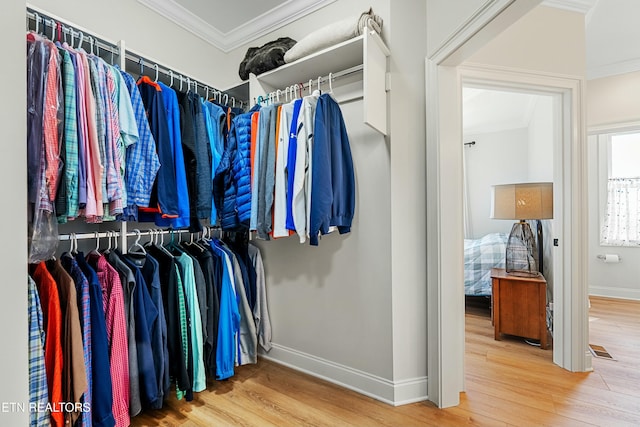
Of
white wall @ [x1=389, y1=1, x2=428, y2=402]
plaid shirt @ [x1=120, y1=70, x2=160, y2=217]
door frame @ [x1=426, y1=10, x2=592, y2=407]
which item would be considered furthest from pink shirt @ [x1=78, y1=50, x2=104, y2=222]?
door frame @ [x1=426, y1=10, x2=592, y2=407]

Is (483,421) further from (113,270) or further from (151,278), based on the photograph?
(113,270)

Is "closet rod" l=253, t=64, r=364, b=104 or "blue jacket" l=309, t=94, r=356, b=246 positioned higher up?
"closet rod" l=253, t=64, r=364, b=104

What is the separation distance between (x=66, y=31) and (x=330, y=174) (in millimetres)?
1459

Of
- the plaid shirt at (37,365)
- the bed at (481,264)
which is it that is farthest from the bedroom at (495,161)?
the plaid shirt at (37,365)

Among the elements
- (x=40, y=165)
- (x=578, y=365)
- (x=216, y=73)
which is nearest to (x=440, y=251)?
(x=578, y=365)

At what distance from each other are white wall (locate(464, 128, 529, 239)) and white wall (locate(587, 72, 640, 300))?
101cm

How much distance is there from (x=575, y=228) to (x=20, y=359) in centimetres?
276

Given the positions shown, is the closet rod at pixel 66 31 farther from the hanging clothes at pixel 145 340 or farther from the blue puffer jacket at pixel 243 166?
the hanging clothes at pixel 145 340

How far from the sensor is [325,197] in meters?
1.50

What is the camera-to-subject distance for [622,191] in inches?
144

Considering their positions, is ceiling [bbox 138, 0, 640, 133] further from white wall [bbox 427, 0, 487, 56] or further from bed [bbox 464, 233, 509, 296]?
bed [bbox 464, 233, 509, 296]

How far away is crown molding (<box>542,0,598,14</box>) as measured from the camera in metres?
2.06

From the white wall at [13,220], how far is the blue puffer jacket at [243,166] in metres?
1.23

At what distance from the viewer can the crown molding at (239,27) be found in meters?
1.99
